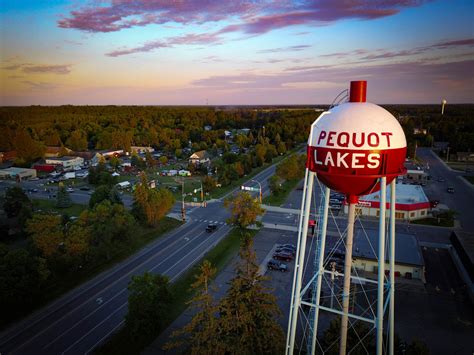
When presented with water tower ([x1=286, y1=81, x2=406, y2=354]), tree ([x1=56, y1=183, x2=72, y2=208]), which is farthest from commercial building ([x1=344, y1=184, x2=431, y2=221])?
tree ([x1=56, y1=183, x2=72, y2=208])

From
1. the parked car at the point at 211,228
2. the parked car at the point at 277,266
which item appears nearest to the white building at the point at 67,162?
the parked car at the point at 211,228

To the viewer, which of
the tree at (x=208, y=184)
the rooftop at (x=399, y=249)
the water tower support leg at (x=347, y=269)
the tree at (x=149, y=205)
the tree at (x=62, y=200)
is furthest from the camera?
the tree at (x=208, y=184)

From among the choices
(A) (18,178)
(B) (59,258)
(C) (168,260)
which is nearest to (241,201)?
(C) (168,260)

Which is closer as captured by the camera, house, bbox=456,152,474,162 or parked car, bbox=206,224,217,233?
parked car, bbox=206,224,217,233

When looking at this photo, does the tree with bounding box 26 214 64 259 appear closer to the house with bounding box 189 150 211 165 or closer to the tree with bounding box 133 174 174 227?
the tree with bounding box 133 174 174 227

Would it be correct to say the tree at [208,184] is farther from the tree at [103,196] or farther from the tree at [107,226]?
the tree at [107,226]

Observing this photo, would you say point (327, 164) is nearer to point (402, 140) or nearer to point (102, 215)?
point (402, 140)
